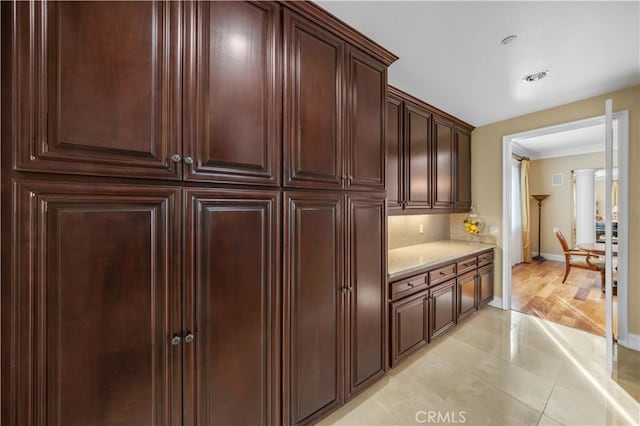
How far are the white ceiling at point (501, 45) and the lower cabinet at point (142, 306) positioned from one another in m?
1.47

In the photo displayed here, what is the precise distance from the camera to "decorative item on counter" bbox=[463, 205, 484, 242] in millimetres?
3580

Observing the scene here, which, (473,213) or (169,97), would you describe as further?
(473,213)

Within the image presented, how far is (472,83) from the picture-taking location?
2436 mm

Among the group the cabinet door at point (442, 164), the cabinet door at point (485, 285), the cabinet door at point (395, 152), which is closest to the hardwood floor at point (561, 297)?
the cabinet door at point (485, 285)

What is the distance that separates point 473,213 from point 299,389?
347cm

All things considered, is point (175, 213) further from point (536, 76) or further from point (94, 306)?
point (536, 76)

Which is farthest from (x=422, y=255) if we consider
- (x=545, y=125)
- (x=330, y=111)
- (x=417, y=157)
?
(x=545, y=125)

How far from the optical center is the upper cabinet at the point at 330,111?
142cm

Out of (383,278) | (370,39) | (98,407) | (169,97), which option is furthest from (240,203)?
(370,39)

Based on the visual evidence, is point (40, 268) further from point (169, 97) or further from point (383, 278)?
point (383, 278)

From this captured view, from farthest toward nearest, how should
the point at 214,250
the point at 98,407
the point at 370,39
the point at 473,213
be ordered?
the point at 473,213, the point at 370,39, the point at 214,250, the point at 98,407

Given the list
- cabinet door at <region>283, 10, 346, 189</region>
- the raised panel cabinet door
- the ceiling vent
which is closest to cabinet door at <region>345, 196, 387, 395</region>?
cabinet door at <region>283, 10, 346, 189</region>

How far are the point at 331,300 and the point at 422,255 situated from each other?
151 cm

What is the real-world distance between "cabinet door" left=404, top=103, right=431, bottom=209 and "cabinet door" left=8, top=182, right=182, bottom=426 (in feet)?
7.64
